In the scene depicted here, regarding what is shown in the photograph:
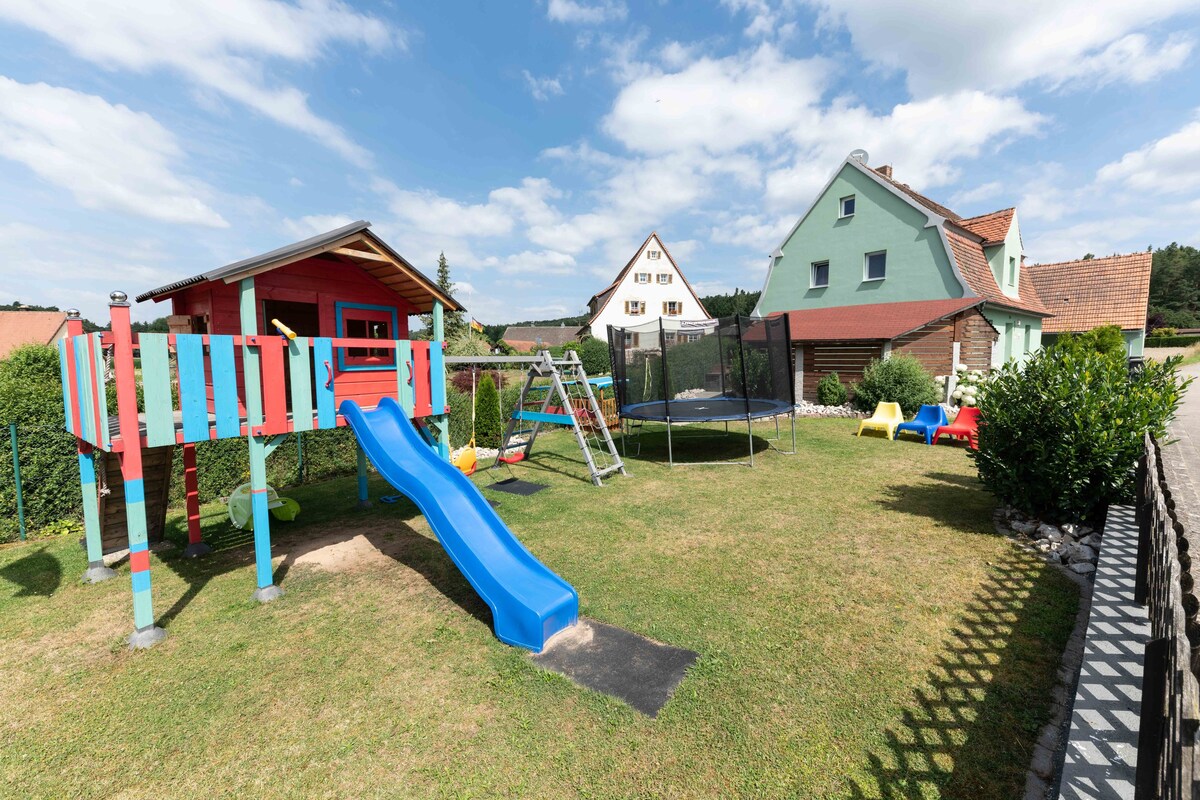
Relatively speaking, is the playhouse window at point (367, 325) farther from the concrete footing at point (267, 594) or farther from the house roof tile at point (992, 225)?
the house roof tile at point (992, 225)

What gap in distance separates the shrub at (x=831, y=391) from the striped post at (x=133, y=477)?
16173mm

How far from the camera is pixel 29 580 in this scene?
486 cm

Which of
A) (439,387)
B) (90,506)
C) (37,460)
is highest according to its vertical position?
(439,387)

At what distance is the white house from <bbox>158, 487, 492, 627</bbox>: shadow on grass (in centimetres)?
2884

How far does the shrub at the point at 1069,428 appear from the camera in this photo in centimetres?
477

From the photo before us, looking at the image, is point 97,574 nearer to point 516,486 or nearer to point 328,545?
point 328,545

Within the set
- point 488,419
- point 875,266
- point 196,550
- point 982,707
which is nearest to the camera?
point 982,707

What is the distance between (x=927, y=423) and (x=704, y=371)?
5319 mm

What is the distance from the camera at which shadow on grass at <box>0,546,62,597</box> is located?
4.65m

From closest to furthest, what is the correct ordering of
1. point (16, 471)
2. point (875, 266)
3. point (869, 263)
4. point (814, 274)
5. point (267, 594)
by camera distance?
point (267, 594), point (16, 471), point (875, 266), point (869, 263), point (814, 274)

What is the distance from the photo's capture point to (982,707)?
2875mm

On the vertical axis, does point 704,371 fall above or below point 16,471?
above

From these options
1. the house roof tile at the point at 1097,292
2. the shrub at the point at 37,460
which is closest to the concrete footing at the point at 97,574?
the shrub at the point at 37,460

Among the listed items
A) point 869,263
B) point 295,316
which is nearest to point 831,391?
point 869,263
